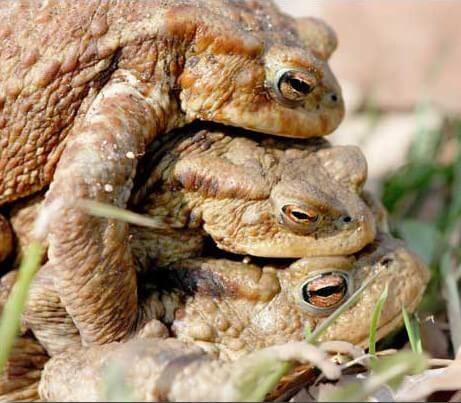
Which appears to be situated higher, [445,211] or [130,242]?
[130,242]

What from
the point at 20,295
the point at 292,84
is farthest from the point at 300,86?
the point at 20,295

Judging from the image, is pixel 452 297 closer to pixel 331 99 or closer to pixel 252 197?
pixel 331 99

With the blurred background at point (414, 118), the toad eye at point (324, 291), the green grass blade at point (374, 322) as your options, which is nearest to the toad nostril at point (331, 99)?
the toad eye at point (324, 291)

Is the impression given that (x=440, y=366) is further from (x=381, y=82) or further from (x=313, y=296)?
(x=381, y=82)

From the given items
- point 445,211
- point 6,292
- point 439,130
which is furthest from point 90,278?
point 439,130

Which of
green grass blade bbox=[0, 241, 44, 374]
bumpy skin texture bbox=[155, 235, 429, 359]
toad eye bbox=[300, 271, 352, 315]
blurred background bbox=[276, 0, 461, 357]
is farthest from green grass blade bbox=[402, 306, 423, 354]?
green grass blade bbox=[0, 241, 44, 374]

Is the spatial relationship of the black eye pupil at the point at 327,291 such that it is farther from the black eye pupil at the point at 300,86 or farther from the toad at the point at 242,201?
the black eye pupil at the point at 300,86
